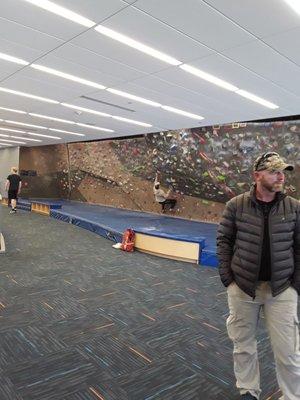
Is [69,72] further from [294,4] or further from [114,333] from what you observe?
[114,333]

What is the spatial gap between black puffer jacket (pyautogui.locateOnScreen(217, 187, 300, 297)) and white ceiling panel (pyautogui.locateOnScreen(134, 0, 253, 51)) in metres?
1.94

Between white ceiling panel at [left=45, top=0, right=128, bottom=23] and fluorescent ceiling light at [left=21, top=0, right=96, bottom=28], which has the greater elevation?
fluorescent ceiling light at [left=21, top=0, right=96, bottom=28]

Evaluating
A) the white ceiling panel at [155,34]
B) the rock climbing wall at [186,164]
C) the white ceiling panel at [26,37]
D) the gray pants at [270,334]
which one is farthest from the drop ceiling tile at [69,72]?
the rock climbing wall at [186,164]

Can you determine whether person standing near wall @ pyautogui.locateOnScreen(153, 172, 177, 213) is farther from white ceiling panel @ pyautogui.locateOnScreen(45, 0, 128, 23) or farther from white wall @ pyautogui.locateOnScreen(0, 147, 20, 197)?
white wall @ pyautogui.locateOnScreen(0, 147, 20, 197)

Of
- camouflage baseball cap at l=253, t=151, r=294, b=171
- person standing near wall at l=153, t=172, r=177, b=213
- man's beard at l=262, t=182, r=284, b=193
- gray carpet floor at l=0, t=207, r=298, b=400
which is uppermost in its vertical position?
camouflage baseball cap at l=253, t=151, r=294, b=171

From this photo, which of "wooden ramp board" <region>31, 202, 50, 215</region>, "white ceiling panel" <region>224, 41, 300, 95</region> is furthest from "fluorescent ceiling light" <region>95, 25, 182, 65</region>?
"wooden ramp board" <region>31, 202, 50, 215</region>

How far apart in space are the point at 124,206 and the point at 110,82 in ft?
25.7

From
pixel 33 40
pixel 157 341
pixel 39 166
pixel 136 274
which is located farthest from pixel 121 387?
pixel 39 166

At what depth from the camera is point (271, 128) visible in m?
7.77

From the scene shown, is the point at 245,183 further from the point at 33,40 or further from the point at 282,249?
the point at 282,249

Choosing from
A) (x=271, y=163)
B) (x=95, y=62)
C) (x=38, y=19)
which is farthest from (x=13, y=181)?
(x=271, y=163)

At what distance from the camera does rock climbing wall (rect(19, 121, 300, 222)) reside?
26.1 ft

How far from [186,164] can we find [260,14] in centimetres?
706

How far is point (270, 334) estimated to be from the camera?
182 cm
